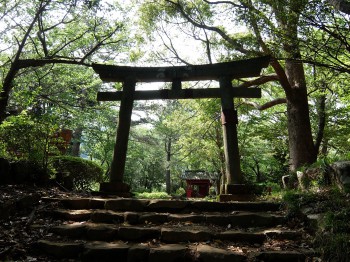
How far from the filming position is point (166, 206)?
16.9 ft

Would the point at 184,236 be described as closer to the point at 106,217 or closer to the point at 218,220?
the point at 218,220

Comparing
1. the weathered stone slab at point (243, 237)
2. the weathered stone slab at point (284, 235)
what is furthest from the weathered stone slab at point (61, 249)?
the weathered stone slab at point (284, 235)

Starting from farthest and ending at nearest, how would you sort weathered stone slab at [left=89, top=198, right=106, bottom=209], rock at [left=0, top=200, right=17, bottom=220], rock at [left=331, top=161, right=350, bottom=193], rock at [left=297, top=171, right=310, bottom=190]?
rock at [left=297, top=171, right=310, bottom=190] → weathered stone slab at [left=89, top=198, right=106, bottom=209] → rock at [left=331, top=161, right=350, bottom=193] → rock at [left=0, top=200, right=17, bottom=220]

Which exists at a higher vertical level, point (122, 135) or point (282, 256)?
point (122, 135)

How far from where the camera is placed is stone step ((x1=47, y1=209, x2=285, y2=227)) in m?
4.58

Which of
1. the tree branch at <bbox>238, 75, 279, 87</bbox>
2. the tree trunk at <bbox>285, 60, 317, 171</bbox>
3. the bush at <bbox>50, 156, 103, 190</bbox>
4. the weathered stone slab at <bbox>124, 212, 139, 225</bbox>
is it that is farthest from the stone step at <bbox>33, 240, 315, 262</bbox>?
the tree branch at <bbox>238, 75, 279, 87</bbox>


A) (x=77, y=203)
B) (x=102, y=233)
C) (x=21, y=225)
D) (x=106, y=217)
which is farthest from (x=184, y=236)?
(x=21, y=225)

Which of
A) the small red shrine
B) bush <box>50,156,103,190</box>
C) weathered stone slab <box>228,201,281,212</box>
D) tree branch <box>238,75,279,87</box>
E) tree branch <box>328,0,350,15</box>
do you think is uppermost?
tree branch <box>238,75,279,87</box>

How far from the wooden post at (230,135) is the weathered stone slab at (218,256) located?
2804mm

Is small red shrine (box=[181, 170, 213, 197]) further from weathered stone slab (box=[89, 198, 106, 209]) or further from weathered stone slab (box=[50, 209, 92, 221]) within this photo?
weathered stone slab (box=[50, 209, 92, 221])

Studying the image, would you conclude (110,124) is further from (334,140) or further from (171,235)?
(171,235)

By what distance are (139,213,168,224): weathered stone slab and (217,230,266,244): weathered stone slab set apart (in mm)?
1021

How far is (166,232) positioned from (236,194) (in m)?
2.50

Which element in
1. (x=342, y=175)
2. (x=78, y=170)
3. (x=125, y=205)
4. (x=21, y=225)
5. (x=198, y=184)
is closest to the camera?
(x=21, y=225)
